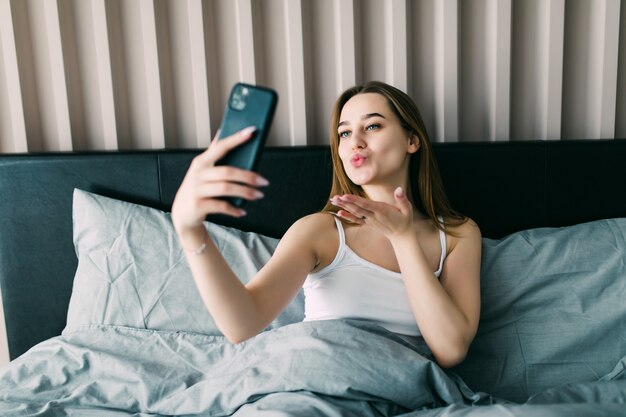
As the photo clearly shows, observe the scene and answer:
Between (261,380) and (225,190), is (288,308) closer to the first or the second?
(261,380)

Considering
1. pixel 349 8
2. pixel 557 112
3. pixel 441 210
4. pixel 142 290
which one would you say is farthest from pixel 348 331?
pixel 557 112

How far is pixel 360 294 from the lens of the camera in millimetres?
1177

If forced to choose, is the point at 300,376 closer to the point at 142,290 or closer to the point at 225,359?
the point at 225,359

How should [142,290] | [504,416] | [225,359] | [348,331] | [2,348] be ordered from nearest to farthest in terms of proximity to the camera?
[504,416]
[348,331]
[225,359]
[142,290]
[2,348]

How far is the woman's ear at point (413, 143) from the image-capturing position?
4.18 ft

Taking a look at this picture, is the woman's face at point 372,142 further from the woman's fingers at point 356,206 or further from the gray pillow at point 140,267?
the gray pillow at point 140,267

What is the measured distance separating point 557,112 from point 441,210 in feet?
1.96

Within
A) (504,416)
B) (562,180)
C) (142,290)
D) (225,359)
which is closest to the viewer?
(504,416)

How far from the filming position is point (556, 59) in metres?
1.66

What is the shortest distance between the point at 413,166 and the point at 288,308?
0.44 metres

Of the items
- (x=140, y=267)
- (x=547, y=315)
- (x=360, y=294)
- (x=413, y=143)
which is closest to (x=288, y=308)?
(x=360, y=294)

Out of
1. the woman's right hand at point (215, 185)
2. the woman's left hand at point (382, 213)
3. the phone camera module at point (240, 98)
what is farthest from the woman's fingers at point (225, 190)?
the woman's left hand at point (382, 213)

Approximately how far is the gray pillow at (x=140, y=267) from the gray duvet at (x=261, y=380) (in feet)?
0.13

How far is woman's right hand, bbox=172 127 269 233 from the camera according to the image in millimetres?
756
